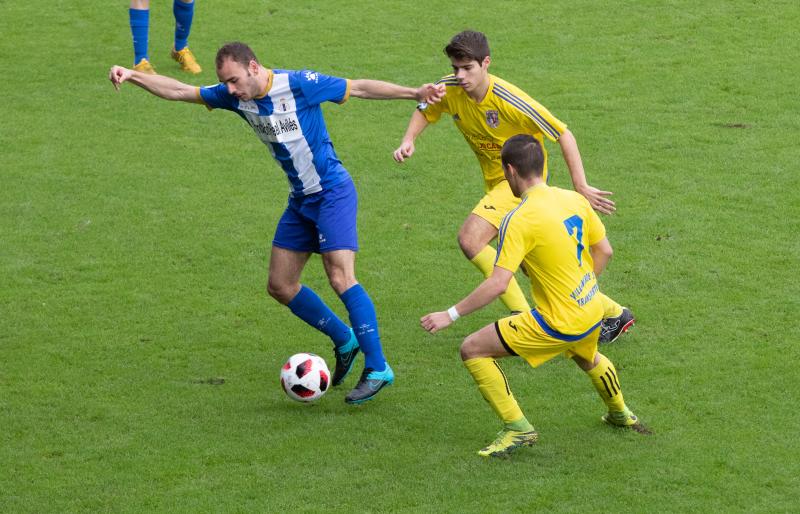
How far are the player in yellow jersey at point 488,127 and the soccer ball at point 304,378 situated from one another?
1453 millimetres

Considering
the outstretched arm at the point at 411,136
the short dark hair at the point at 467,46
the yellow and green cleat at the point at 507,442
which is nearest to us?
the yellow and green cleat at the point at 507,442

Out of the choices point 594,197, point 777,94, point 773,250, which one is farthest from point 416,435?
point 777,94

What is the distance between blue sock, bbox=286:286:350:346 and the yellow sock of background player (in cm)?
145

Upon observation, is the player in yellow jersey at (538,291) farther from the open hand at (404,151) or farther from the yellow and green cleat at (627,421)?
the open hand at (404,151)

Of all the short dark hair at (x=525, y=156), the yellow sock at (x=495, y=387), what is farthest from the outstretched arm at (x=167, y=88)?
the yellow sock at (x=495, y=387)

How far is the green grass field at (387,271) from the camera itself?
259 inches

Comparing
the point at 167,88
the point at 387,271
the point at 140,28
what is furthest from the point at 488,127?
the point at 140,28

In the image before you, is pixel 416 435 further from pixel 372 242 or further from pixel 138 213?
pixel 138 213

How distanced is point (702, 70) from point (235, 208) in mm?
6041

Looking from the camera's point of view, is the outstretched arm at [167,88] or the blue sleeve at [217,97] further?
the outstretched arm at [167,88]

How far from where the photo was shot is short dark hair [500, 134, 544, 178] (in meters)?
6.47

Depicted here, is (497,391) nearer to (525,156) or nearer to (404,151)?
(525,156)

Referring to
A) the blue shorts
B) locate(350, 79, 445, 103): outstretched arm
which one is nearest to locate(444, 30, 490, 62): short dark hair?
locate(350, 79, 445, 103): outstretched arm

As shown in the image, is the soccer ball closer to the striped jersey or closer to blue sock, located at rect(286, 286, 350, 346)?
blue sock, located at rect(286, 286, 350, 346)
